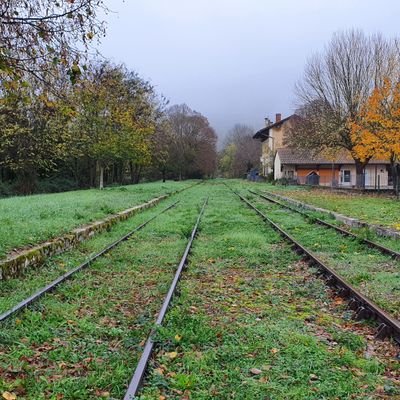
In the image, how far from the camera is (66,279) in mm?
7512

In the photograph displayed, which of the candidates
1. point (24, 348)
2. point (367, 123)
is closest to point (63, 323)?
point (24, 348)

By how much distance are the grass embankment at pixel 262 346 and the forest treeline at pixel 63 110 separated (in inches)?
155

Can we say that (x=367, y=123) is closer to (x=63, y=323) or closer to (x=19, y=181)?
(x=19, y=181)

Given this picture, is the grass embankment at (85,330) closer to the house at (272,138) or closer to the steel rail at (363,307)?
the steel rail at (363,307)

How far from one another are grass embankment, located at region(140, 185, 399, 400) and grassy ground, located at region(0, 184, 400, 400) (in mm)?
12

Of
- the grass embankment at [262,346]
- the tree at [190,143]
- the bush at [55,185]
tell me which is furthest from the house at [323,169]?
the grass embankment at [262,346]

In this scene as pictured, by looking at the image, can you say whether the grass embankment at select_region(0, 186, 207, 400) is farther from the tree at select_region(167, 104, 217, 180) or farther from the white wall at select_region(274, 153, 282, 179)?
the tree at select_region(167, 104, 217, 180)

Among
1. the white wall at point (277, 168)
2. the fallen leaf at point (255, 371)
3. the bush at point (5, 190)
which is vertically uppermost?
the white wall at point (277, 168)

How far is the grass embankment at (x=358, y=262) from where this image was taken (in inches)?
263

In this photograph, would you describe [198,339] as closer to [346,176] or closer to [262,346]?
[262,346]

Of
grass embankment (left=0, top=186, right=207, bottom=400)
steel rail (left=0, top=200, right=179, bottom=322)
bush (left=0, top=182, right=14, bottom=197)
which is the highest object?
bush (left=0, top=182, right=14, bottom=197)

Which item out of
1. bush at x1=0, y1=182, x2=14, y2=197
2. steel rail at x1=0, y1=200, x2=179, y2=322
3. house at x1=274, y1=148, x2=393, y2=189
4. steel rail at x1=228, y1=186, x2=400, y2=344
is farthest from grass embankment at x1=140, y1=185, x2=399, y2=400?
house at x1=274, y1=148, x2=393, y2=189

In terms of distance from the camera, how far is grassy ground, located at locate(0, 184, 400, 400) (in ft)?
12.7

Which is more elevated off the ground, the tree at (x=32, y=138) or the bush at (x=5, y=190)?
the tree at (x=32, y=138)
